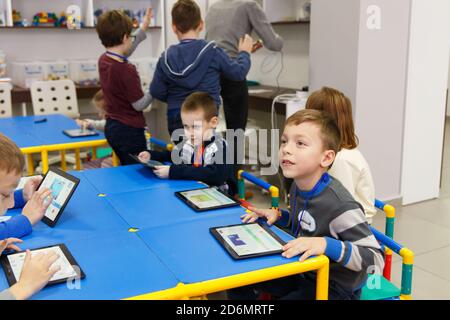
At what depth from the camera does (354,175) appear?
204 cm

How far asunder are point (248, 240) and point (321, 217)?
0.82ft

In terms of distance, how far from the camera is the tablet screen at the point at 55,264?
1.31 m

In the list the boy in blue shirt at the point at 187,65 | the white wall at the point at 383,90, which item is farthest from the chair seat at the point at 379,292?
the white wall at the point at 383,90

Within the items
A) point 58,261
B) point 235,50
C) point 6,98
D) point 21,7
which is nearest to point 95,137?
point 235,50

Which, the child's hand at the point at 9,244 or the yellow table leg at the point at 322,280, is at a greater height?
the child's hand at the point at 9,244

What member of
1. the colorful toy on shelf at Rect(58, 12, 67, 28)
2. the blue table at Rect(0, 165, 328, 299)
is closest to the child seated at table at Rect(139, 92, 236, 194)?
the blue table at Rect(0, 165, 328, 299)

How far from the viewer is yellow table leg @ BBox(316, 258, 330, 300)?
1.42 m

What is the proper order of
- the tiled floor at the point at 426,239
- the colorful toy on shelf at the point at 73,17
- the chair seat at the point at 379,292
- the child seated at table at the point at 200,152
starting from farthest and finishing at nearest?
the colorful toy on shelf at the point at 73,17, the tiled floor at the point at 426,239, the child seated at table at the point at 200,152, the chair seat at the point at 379,292

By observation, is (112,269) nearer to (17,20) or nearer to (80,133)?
(80,133)

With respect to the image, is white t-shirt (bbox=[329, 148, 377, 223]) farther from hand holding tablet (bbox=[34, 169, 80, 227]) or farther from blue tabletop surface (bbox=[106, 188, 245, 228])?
hand holding tablet (bbox=[34, 169, 80, 227])

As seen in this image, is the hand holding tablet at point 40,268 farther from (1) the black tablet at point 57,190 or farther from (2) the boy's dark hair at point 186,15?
(2) the boy's dark hair at point 186,15

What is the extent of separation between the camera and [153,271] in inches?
53.2

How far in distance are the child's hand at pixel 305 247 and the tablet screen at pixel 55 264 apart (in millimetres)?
570
